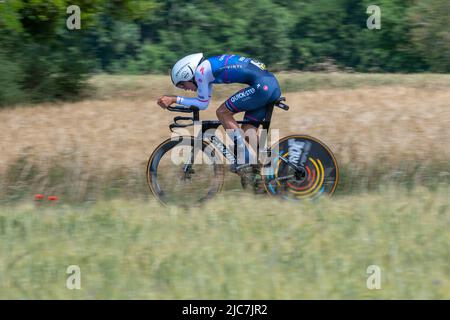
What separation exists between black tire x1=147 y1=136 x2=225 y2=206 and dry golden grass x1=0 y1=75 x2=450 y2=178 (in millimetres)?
1964

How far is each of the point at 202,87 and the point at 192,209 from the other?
1372 mm

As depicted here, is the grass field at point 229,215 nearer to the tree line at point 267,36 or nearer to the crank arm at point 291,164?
the crank arm at point 291,164

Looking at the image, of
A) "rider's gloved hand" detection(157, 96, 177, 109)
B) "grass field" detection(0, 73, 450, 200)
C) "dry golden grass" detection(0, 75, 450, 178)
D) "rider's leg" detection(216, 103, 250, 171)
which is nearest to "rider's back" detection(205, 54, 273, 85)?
"rider's leg" detection(216, 103, 250, 171)

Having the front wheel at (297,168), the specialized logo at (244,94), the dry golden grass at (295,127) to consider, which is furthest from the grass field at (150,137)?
the specialized logo at (244,94)

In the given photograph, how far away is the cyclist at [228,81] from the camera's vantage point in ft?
34.0

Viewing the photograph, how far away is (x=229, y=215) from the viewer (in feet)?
30.4

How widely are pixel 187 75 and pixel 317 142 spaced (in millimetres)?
1597

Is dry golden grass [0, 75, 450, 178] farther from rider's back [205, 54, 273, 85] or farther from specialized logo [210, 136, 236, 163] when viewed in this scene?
rider's back [205, 54, 273, 85]

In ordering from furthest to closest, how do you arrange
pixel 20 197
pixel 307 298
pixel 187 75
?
pixel 20 197, pixel 187 75, pixel 307 298

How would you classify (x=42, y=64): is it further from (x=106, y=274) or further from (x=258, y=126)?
(x=106, y=274)

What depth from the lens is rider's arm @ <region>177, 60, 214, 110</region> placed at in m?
10.3

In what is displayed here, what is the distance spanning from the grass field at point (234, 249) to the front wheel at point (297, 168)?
52cm

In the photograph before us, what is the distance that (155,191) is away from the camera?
10656mm

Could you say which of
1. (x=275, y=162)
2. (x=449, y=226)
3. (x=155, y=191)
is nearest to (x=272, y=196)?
(x=275, y=162)
